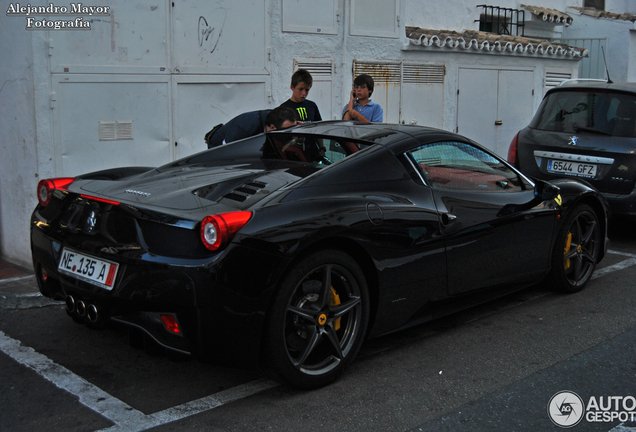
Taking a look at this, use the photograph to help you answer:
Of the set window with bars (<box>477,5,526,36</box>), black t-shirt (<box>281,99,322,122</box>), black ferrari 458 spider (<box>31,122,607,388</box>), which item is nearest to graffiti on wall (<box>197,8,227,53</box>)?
black t-shirt (<box>281,99,322,122</box>)

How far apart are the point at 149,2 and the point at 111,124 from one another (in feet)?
4.33

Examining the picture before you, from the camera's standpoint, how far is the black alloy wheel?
539 centimetres

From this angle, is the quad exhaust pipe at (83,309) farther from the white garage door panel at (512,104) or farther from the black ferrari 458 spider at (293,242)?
the white garage door panel at (512,104)

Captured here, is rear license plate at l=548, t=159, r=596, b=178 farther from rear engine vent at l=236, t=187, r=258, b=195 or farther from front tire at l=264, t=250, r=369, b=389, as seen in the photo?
rear engine vent at l=236, t=187, r=258, b=195

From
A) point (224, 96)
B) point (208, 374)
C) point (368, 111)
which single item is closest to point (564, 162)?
point (368, 111)

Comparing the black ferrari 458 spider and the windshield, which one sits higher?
the windshield

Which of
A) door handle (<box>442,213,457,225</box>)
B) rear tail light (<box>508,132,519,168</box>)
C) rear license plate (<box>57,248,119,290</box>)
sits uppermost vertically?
rear tail light (<box>508,132,519,168</box>)

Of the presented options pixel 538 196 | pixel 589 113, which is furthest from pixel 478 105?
pixel 538 196

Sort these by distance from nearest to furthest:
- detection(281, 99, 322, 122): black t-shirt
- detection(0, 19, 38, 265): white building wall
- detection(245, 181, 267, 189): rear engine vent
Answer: detection(245, 181, 267, 189): rear engine vent < detection(0, 19, 38, 265): white building wall < detection(281, 99, 322, 122): black t-shirt

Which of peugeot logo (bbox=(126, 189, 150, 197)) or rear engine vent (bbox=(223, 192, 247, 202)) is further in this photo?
peugeot logo (bbox=(126, 189, 150, 197))

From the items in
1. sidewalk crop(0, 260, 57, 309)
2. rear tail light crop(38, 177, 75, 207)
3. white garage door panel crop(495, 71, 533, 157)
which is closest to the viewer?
rear tail light crop(38, 177, 75, 207)

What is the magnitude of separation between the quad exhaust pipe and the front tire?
89 cm

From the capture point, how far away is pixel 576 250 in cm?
558

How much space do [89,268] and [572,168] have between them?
18.0 feet
